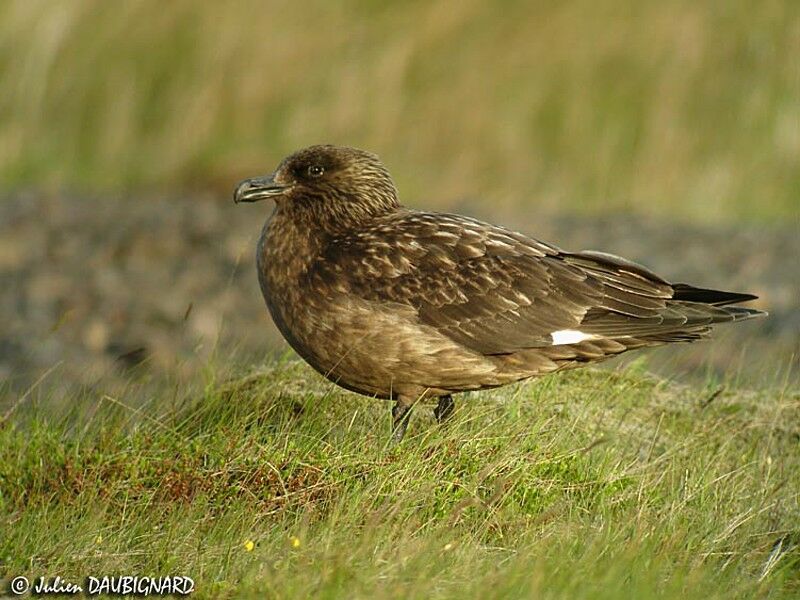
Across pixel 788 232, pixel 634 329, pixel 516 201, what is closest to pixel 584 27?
pixel 516 201

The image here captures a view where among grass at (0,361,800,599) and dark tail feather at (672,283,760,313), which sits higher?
dark tail feather at (672,283,760,313)

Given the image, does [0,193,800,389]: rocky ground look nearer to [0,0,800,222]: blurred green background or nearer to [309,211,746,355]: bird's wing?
[0,0,800,222]: blurred green background

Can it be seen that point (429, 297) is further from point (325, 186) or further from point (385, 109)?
point (385, 109)

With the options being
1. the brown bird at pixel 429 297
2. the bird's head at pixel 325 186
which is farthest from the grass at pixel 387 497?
the bird's head at pixel 325 186

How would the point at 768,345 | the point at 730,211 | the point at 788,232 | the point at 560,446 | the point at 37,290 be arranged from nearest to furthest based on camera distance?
1. the point at 560,446
2. the point at 768,345
3. the point at 37,290
4. the point at 788,232
5. the point at 730,211

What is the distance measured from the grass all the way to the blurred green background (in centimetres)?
731

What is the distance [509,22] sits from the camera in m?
14.8

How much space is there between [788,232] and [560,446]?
7616 mm

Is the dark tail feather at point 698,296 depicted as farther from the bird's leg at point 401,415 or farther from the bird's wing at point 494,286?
the bird's leg at point 401,415

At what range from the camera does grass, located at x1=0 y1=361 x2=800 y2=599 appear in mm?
5160

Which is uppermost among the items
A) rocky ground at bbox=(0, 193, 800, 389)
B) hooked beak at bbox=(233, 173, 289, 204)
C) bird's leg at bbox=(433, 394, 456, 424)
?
hooked beak at bbox=(233, 173, 289, 204)

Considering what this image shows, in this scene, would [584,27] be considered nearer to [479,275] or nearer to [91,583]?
[479,275]

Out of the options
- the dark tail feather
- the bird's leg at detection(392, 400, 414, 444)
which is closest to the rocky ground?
the dark tail feather

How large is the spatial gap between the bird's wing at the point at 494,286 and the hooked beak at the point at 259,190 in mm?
379
